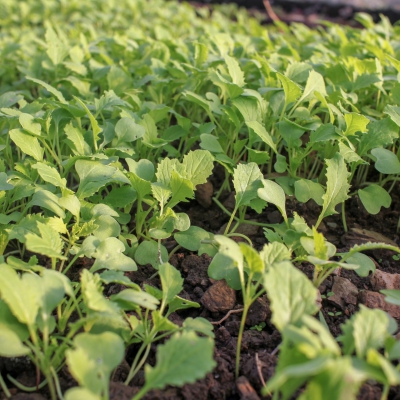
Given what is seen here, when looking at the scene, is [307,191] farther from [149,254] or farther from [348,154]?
[149,254]

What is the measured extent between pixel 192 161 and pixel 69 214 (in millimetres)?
393

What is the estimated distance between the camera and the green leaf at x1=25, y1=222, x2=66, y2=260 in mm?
1095

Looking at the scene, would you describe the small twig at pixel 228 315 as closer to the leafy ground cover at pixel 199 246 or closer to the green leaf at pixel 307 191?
the leafy ground cover at pixel 199 246

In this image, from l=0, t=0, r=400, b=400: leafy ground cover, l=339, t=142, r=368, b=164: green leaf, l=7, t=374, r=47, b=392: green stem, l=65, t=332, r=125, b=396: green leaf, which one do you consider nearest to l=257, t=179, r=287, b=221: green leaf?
l=0, t=0, r=400, b=400: leafy ground cover

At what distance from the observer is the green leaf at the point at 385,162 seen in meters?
1.54

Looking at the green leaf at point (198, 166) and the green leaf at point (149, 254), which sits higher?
the green leaf at point (198, 166)

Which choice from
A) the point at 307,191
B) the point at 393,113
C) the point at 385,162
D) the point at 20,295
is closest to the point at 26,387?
the point at 20,295

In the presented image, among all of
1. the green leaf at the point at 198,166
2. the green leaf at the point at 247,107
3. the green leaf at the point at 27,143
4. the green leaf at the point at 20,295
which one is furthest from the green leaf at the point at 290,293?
the green leaf at the point at 27,143

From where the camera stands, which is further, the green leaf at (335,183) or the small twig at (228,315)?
the green leaf at (335,183)

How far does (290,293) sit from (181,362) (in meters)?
0.24

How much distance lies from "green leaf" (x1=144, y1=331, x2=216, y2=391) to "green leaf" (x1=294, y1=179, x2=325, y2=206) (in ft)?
2.40

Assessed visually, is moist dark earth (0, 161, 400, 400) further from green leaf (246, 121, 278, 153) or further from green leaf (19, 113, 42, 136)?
green leaf (19, 113, 42, 136)

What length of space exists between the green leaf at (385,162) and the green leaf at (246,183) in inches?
15.5

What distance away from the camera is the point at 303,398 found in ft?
2.55
